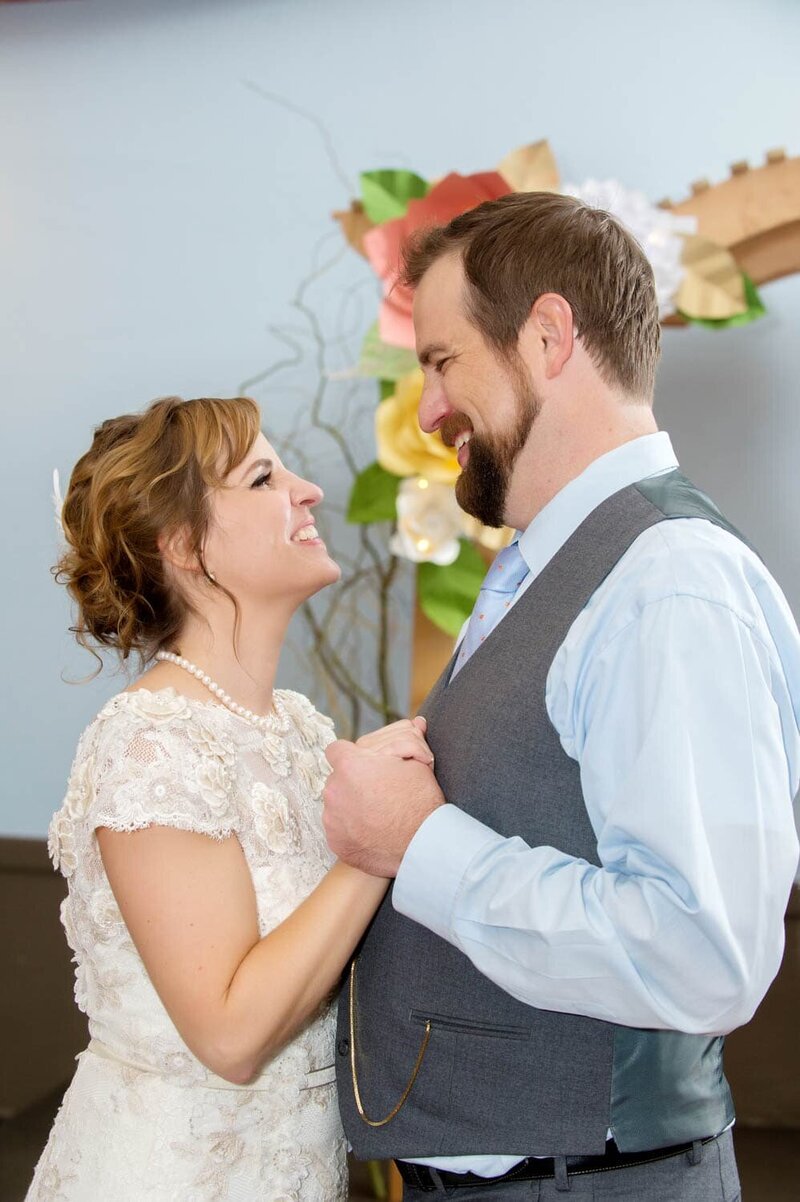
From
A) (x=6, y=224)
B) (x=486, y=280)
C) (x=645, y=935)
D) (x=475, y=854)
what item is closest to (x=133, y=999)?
(x=475, y=854)

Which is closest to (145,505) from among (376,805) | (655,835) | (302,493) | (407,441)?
(302,493)

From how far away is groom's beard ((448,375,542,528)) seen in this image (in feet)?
4.43

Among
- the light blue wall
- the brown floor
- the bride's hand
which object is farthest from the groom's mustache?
the brown floor

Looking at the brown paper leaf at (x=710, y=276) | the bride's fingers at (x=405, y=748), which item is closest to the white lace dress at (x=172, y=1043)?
the bride's fingers at (x=405, y=748)

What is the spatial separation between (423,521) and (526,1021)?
923mm

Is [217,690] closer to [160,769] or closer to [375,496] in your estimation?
[160,769]

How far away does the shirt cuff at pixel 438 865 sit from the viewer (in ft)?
3.71

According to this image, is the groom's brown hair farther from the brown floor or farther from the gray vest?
the brown floor

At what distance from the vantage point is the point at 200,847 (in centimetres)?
136

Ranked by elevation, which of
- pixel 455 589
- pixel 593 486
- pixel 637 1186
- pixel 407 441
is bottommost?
pixel 637 1186

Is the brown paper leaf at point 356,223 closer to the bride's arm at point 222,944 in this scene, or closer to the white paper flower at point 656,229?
the white paper flower at point 656,229

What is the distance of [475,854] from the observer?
1.13 meters

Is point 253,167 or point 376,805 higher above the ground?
point 253,167

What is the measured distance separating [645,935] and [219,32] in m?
2.32
